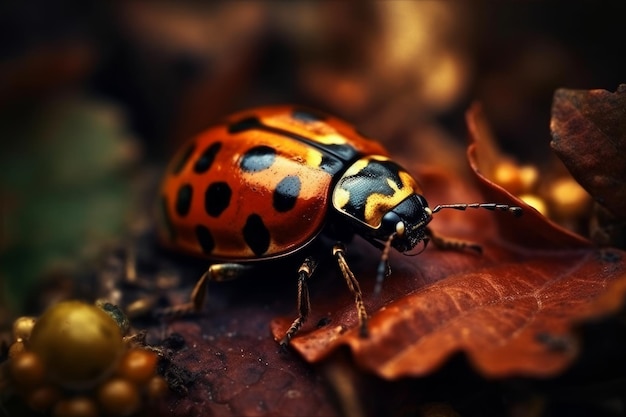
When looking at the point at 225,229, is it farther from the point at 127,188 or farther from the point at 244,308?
the point at 127,188

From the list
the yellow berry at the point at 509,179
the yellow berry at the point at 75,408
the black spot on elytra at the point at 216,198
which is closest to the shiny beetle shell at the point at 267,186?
the black spot on elytra at the point at 216,198

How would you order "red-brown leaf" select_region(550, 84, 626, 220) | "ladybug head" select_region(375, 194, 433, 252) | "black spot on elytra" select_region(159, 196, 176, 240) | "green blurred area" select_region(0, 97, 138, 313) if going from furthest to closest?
"green blurred area" select_region(0, 97, 138, 313) → "black spot on elytra" select_region(159, 196, 176, 240) → "ladybug head" select_region(375, 194, 433, 252) → "red-brown leaf" select_region(550, 84, 626, 220)

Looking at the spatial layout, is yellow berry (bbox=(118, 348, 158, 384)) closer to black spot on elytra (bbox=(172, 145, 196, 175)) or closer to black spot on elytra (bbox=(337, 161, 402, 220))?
black spot on elytra (bbox=(337, 161, 402, 220))

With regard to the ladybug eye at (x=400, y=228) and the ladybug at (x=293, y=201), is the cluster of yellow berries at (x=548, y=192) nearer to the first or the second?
the ladybug at (x=293, y=201)

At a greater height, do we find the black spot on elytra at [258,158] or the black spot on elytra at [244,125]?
the black spot on elytra at [244,125]

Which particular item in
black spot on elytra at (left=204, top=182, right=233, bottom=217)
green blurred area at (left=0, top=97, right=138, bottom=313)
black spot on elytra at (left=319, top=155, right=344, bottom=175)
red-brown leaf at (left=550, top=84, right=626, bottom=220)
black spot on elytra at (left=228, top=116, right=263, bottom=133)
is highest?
red-brown leaf at (left=550, top=84, right=626, bottom=220)

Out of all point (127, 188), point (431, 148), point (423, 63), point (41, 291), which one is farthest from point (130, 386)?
point (423, 63)

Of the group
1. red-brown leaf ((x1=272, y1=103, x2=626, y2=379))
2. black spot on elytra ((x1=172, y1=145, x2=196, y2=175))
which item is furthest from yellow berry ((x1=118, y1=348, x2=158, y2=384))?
black spot on elytra ((x1=172, y1=145, x2=196, y2=175))
